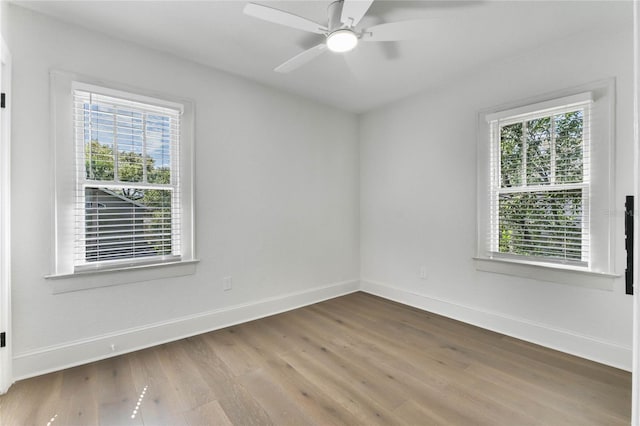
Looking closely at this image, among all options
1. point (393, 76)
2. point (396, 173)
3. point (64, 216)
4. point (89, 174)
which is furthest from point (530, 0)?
point (64, 216)

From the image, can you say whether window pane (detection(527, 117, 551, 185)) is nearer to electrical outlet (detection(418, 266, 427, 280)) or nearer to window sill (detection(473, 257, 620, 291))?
window sill (detection(473, 257, 620, 291))

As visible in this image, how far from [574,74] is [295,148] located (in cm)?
273

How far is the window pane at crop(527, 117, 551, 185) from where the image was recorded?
262cm

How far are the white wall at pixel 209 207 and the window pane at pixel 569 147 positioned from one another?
2383 mm

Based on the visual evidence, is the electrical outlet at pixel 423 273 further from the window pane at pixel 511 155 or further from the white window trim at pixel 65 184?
the white window trim at pixel 65 184

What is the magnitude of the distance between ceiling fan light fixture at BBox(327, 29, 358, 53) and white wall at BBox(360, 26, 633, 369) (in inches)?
70.4

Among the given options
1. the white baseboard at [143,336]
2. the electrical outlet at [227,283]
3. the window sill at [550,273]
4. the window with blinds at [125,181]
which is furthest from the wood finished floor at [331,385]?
the window with blinds at [125,181]

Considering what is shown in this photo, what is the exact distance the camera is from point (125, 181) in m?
2.51

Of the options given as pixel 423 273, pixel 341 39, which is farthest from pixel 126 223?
pixel 423 273

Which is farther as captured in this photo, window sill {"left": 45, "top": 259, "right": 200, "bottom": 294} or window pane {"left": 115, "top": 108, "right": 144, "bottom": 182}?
window pane {"left": 115, "top": 108, "right": 144, "bottom": 182}

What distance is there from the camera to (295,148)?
365cm

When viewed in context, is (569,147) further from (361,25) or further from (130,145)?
(130,145)

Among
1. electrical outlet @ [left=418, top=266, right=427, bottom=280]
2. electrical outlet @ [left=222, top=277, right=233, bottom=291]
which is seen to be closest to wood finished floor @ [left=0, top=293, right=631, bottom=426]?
electrical outlet @ [left=222, top=277, right=233, bottom=291]

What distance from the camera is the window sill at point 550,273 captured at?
2.31 meters
